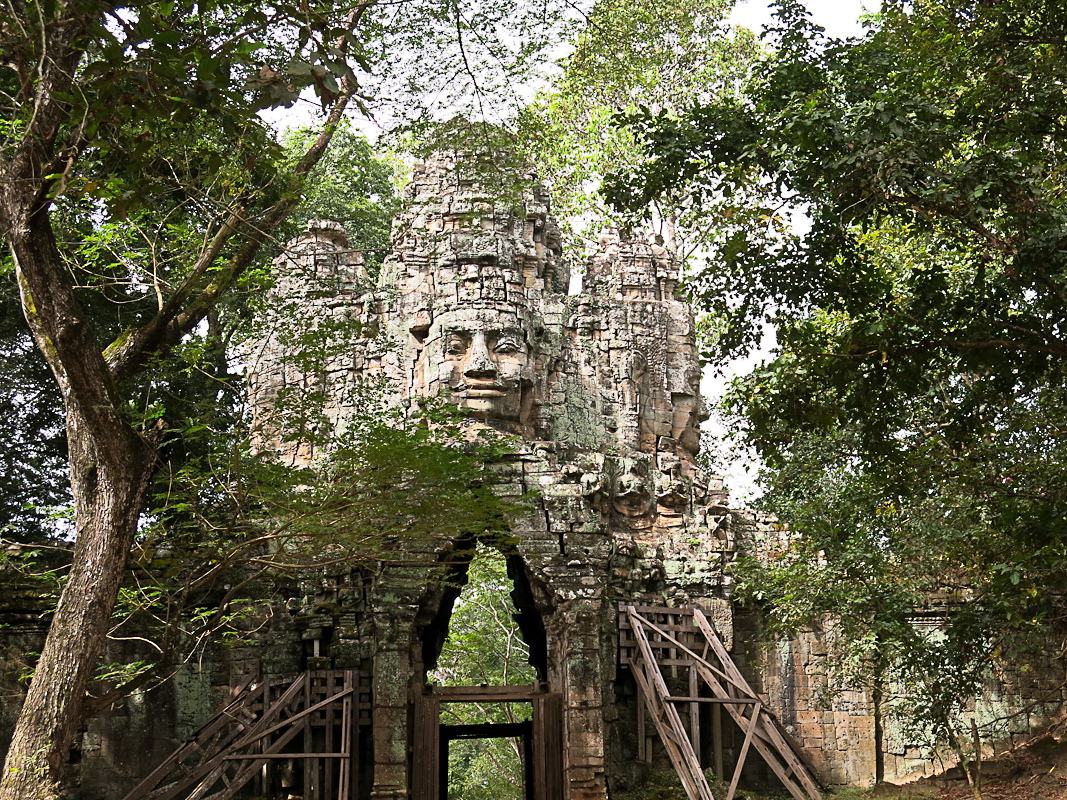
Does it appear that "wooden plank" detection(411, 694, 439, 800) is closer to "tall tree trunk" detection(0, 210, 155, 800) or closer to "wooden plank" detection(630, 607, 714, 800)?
"wooden plank" detection(630, 607, 714, 800)

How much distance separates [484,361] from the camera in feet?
48.9

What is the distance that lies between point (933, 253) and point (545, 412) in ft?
19.8

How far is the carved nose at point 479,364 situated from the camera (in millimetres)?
14867

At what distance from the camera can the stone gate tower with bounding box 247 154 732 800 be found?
1267 centimetres

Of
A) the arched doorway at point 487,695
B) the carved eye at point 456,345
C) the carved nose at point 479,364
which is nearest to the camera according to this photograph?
the arched doorway at point 487,695

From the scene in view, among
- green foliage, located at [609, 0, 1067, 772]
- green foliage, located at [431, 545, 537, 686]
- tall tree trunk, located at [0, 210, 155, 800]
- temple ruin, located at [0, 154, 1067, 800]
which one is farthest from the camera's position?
green foliage, located at [431, 545, 537, 686]

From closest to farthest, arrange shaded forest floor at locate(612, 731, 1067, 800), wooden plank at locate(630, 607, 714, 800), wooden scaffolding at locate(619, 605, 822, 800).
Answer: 1. wooden plank at locate(630, 607, 714, 800)
2. wooden scaffolding at locate(619, 605, 822, 800)
3. shaded forest floor at locate(612, 731, 1067, 800)

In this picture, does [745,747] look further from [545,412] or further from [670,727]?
[545,412]

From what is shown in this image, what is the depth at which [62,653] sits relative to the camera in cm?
783

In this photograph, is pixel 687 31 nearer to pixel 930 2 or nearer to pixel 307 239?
pixel 307 239

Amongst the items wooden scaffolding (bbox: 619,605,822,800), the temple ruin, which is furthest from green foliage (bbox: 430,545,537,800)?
wooden scaffolding (bbox: 619,605,822,800)

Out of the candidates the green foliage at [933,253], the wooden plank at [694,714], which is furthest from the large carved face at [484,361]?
the wooden plank at [694,714]

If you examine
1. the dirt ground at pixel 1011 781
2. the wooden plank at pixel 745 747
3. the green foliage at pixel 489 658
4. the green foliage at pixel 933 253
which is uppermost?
the green foliage at pixel 933 253

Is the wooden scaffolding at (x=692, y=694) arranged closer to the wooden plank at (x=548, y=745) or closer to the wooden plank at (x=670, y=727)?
the wooden plank at (x=670, y=727)
